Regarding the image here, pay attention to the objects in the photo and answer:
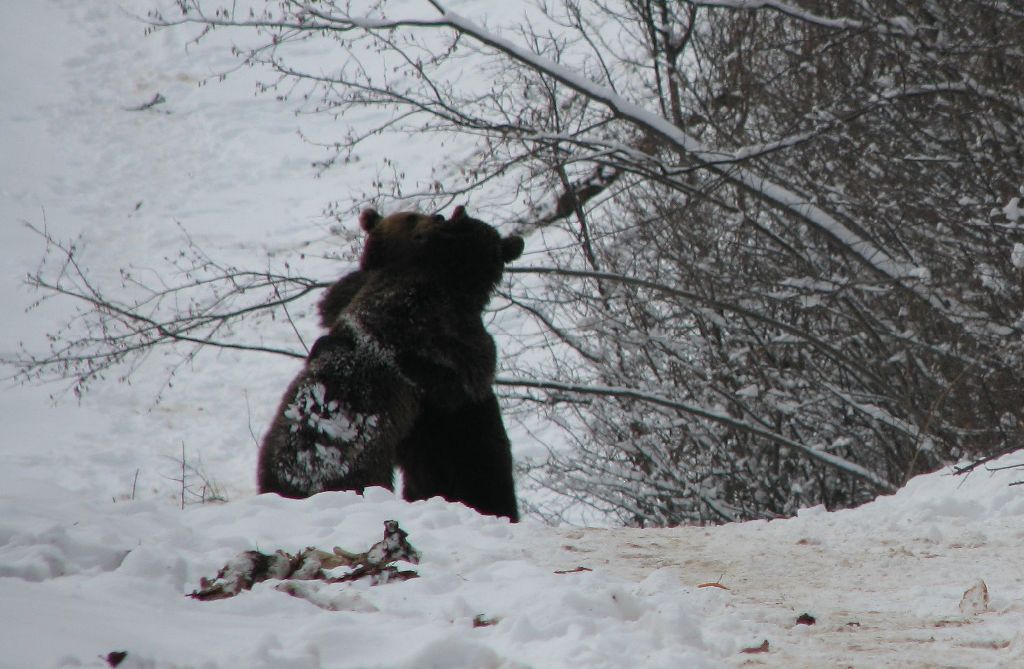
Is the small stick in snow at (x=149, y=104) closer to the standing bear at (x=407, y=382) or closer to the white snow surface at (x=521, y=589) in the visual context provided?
the standing bear at (x=407, y=382)

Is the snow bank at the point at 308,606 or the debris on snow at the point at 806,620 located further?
the debris on snow at the point at 806,620

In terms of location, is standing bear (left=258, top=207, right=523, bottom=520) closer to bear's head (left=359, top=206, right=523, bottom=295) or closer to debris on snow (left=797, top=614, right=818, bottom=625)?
bear's head (left=359, top=206, right=523, bottom=295)

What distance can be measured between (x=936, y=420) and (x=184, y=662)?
6.28 meters

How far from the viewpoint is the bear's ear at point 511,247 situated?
573 cm

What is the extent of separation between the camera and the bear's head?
5367 millimetres

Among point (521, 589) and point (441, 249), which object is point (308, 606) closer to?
point (521, 589)

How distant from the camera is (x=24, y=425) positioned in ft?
39.2

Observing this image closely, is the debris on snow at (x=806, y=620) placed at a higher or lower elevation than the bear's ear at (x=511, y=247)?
lower

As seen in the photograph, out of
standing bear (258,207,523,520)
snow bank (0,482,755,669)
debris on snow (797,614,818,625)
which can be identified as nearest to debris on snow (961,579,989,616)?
debris on snow (797,614,818,625)

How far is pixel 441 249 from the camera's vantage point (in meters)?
5.40

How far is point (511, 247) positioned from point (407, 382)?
3.85 feet

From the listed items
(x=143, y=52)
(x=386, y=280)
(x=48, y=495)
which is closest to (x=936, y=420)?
(x=386, y=280)

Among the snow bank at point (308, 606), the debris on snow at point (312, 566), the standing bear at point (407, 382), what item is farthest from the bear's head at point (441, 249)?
the debris on snow at point (312, 566)

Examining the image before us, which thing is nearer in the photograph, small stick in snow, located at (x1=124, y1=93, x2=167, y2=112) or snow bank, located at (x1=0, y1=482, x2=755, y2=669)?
snow bank, located at (x1=0, y1=482, x2=755, y2=669)
